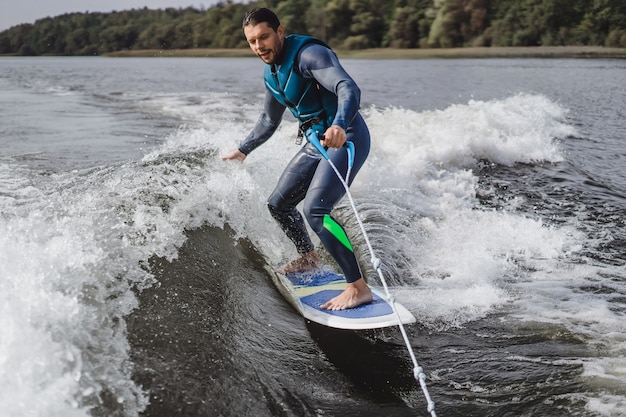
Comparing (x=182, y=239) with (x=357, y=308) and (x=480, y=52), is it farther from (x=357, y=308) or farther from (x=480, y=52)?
(x=480, y=52)

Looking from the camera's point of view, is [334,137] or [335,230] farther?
[335,230]

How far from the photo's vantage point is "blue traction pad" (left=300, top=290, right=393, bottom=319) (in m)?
3.68

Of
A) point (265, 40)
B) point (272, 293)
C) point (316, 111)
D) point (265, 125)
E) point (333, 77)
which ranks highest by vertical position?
point (265, 40)

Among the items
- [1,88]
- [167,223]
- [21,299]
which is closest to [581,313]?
[167,223]

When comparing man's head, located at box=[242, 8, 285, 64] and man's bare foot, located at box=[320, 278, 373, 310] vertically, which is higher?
man's head, located at box=[242, 8, 285, 64]

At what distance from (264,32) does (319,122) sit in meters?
0.69

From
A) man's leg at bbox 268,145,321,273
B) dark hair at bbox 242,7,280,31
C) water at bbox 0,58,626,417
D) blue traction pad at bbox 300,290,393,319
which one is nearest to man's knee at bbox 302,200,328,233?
man's leg at bbox 268,145,321,273

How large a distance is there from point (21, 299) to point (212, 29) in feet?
204

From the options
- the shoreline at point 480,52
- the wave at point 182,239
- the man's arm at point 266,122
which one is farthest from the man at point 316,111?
the shoreline at point 480,52

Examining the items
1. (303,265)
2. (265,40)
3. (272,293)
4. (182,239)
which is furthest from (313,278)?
(265,40)

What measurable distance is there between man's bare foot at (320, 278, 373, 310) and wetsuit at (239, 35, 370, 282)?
56 millimetres

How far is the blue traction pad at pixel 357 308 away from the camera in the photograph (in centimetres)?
368

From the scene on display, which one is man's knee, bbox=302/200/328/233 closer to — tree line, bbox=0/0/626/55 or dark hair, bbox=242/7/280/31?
dark hair, bbox=242/7/280/31

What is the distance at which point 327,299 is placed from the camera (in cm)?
404
